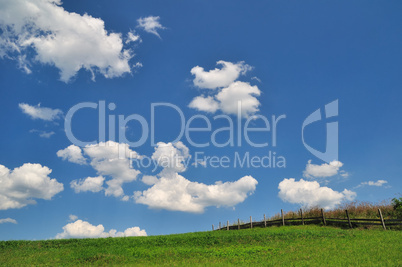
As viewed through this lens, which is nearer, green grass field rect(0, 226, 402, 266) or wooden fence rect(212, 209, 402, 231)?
green grass field rect(0, 226, 402, 266)

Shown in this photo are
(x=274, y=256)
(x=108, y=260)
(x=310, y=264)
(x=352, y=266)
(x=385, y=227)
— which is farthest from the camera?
(x=385, y=227)

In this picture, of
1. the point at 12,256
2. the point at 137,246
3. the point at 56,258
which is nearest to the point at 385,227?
the point at 137,246

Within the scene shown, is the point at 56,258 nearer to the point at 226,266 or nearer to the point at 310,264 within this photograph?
the point at 226,266

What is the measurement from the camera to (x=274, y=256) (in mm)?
21469

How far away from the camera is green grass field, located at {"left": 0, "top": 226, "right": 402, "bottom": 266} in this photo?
771 inches

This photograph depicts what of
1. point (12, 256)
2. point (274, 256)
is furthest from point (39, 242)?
point (274, 256)

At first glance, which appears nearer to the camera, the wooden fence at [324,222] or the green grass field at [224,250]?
the green grass field at [224,250]

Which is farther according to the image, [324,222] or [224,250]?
[324,222]

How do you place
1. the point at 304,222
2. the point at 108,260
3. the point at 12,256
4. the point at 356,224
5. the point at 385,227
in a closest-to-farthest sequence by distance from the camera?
the point at 108,260, the point at 12,256, the point at 385,227, the point at 356,224, the point at 304,222

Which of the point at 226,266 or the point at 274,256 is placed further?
the point at 274,256

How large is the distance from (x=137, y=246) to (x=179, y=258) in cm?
664

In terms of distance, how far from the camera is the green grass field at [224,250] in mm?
19578

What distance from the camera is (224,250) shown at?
80.4ft

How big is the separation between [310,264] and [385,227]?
60.0 ft
